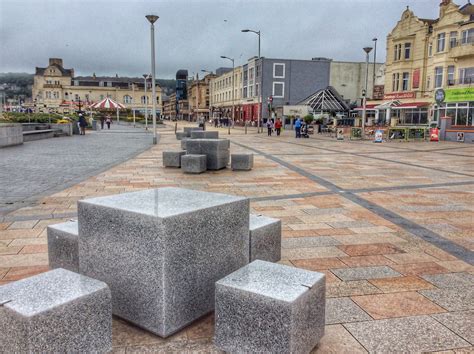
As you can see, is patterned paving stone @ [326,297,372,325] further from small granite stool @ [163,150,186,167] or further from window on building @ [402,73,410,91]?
window on building @ [402,73,410,91]

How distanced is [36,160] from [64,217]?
29.4ft

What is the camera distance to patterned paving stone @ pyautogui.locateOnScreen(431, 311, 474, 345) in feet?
10.3

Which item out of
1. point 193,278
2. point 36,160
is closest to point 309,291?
point 193,278

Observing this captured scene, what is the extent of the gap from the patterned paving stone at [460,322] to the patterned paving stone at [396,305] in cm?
10

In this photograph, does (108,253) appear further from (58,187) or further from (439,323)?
(58,187)

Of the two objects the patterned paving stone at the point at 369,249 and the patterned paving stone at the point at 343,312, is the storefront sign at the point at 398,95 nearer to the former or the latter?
the patterned paving stone at the point at 369,249

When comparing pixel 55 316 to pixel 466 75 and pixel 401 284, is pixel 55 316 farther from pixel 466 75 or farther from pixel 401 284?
pixel 466 75

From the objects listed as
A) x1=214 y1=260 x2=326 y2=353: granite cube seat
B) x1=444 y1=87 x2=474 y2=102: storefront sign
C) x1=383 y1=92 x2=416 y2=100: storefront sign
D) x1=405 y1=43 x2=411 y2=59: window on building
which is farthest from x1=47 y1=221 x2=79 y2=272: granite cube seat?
x1=405 y1=43 x2=411 y2=59: window on building

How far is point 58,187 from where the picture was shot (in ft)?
30.0

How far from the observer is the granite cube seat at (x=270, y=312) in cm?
260

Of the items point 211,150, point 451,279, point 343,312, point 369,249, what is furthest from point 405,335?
point 211,150

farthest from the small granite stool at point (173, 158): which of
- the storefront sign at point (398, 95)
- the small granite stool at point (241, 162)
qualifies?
the storefront sign at point (398, 95)

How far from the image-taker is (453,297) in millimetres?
3818

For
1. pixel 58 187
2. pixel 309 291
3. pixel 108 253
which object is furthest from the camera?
pixel 58 187
